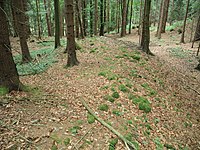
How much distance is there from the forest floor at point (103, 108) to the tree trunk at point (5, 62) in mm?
420

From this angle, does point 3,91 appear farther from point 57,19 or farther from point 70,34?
point 57,19

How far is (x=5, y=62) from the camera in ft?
16.8

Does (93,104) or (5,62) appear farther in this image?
(93,104)

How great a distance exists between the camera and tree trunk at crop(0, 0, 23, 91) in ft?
16.2

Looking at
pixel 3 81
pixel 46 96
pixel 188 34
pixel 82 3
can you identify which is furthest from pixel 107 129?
pixel 188 34

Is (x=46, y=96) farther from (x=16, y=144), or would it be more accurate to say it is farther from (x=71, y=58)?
(x=71, y=58)

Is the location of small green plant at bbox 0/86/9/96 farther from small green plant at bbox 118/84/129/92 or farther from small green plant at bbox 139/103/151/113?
small green plant at bbox 139/103/151/113

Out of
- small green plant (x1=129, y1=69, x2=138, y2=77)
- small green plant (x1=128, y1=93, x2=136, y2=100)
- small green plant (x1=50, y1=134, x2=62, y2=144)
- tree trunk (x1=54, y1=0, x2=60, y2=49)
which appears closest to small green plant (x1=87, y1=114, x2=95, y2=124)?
small green plant (x1=50, y1=134, x2=62, y2=144)

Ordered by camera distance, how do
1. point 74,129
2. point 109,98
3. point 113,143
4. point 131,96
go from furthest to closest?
point 131,96
point 109,98
point 74,129
point 113,143

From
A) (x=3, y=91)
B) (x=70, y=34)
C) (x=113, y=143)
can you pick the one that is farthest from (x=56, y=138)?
(x=70, y=34)

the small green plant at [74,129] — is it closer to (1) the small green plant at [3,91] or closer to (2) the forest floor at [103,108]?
(2) the forest floor at [103,108]

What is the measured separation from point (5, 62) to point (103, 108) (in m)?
3.67

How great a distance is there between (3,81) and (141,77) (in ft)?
21.0

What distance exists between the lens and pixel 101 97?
21.0 feet
